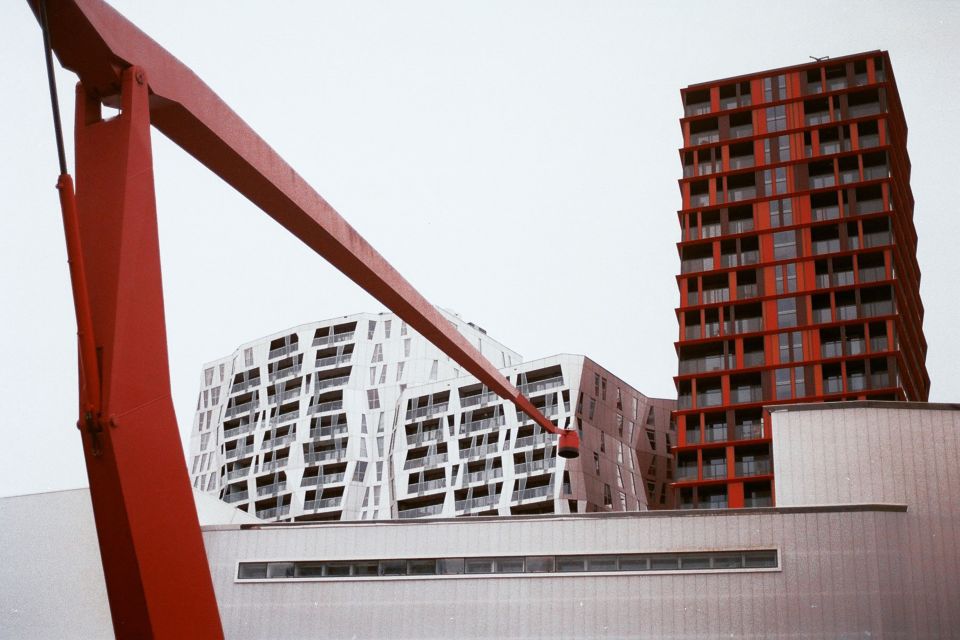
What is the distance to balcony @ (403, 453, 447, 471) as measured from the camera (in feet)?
246

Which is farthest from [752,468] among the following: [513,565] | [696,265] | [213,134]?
[213,134]

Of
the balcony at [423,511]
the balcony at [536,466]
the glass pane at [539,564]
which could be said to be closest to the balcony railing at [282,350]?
the balcony at [423,511]

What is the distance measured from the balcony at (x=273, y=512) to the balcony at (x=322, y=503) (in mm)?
1646

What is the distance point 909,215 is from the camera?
68.9 metres

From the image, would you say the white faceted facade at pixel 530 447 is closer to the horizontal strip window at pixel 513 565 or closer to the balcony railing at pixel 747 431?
the balcony railing at pixel 747 431

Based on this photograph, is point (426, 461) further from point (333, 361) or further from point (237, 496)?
point (237, 496)

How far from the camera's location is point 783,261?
2432 inches

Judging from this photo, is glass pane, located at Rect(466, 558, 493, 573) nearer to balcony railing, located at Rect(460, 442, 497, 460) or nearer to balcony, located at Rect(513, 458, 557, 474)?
balcony, located at Rect(513, 458, 557, 474)

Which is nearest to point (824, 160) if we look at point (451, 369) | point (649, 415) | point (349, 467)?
point (649, 415)

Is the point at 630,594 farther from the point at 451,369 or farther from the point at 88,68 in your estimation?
the point at 451,369

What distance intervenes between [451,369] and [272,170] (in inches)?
2926

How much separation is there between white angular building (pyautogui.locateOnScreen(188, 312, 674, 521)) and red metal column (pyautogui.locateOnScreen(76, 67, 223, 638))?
197ft

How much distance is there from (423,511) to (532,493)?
9.77 metres

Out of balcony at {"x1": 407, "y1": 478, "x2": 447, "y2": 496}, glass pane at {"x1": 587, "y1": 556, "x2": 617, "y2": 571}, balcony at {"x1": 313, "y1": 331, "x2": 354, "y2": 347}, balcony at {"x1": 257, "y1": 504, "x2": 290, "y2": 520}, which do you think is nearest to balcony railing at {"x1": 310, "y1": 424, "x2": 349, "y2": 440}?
balcony at {"x1": 257, "y1": 504, "x2": 290, "y2": 520}
